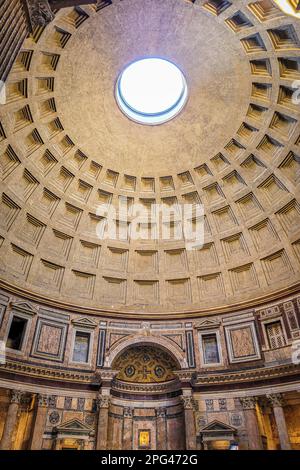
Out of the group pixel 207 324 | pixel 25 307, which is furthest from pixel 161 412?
pixel 25 307

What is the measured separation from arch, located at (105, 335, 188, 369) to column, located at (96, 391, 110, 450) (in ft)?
5.98

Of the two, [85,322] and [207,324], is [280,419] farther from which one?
[85,322]

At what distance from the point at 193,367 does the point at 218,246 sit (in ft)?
25.6

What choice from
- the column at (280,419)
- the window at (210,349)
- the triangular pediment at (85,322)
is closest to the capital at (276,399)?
the column at (280,419)

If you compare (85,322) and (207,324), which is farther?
(207,324)

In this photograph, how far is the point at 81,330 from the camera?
19922mm

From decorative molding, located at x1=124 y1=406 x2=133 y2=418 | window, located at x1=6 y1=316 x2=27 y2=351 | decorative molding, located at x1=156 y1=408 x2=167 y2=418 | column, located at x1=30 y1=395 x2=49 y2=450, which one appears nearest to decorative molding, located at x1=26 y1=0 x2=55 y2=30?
window, located at x1=6 y1=316 x2=27 y2=351

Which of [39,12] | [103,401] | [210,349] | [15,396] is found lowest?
[15,396]

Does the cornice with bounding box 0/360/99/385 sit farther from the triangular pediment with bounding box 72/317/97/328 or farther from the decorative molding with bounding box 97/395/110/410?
the triangular pediment with bounding box 72/317/97/328

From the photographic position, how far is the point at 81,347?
19.6 metres

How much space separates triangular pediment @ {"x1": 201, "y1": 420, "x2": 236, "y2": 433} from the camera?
16578 mm

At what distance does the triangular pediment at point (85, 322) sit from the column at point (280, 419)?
10.5 meters

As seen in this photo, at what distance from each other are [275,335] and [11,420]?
14.2 meters
